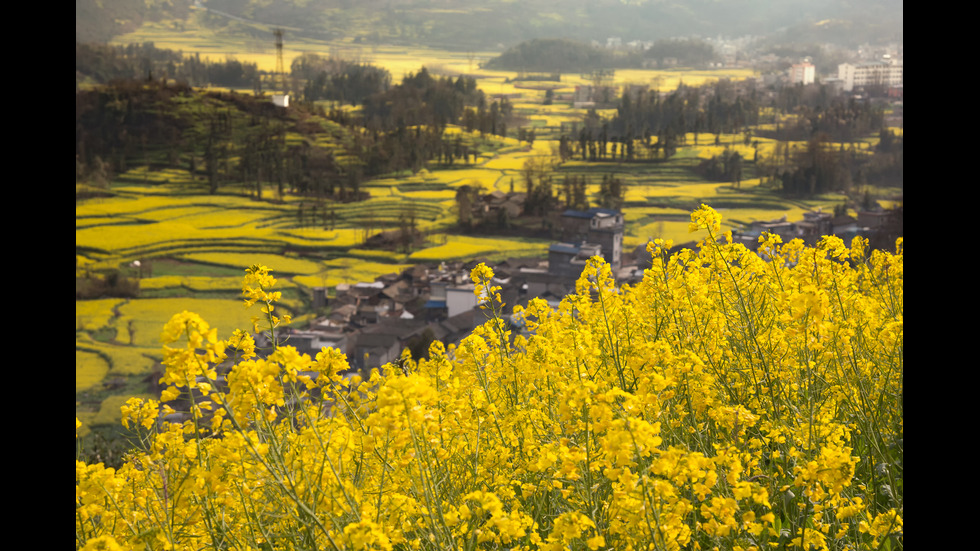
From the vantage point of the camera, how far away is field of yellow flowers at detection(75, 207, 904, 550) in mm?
1492

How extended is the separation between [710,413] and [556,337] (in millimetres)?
717

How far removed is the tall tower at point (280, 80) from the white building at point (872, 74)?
→ 17376mm

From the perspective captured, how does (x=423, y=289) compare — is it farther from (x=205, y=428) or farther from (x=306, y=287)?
(x=205, y=428)

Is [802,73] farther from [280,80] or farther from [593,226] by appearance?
[280,80]

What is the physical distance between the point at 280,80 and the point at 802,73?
16691 millimetres

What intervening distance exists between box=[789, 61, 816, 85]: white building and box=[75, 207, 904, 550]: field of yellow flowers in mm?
22449

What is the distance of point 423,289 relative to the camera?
1778 cm

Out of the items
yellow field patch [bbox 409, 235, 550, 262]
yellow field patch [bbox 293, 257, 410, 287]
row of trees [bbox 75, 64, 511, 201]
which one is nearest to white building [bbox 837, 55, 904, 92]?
row of trees [bbox 75, 64, 511, 201]

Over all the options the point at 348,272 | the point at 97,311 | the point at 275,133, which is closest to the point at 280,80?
the point at 275,133

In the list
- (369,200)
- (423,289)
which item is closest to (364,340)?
(423,289)

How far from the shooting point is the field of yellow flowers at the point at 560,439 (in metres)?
1.49

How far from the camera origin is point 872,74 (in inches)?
902

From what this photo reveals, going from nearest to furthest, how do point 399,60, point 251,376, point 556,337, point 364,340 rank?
point 251,376, point 556,337, point 364,340, point 399,60

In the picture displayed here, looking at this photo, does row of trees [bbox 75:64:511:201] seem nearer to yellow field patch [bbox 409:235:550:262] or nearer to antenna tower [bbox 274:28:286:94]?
antenna tower [bbox 274:28:286:94]
